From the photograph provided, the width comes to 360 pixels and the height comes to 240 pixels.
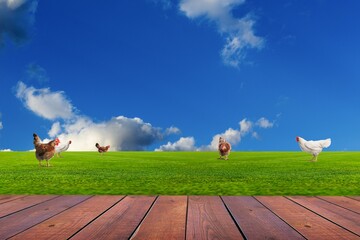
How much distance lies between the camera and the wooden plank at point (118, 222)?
252cm

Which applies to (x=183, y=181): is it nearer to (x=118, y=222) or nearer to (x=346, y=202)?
(x=346, y=202)

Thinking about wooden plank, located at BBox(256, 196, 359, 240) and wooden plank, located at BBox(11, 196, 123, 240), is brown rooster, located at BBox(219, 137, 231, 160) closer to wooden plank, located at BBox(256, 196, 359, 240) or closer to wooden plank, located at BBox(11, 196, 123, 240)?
wooden plank, located at BBox(256, 196, 359, 240)

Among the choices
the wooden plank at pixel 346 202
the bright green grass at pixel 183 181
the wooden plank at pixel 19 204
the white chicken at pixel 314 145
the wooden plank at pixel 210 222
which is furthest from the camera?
the white chicken at pixel 314 145

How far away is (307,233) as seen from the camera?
2605 millimetres

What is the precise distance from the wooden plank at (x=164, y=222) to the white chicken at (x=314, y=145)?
44.1 ft

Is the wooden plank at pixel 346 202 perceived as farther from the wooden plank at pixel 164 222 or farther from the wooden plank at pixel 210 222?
the wooden plank at pixel 164 222

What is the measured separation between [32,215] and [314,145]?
48.3 feet

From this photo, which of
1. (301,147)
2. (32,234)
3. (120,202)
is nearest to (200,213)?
(120,202)

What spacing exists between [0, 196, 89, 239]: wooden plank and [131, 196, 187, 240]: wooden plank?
0.89 metres

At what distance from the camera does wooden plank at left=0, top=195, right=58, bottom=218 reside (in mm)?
3545

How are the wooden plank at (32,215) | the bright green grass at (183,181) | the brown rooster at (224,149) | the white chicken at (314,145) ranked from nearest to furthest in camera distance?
the wooden plank at (32,215) < the bright green grass at (183,181) < the white chicken at (314,145) < the brown rooster at (224,149)

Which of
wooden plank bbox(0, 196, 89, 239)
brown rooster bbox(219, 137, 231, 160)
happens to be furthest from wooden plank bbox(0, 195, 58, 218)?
brown rooster bbox(219, 137, 231, 160)

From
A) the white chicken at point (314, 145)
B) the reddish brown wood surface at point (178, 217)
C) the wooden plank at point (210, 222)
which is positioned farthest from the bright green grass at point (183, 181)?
the white chicken at point (314, 145)

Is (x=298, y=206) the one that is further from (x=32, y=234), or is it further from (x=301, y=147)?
(x=301, y=147)
